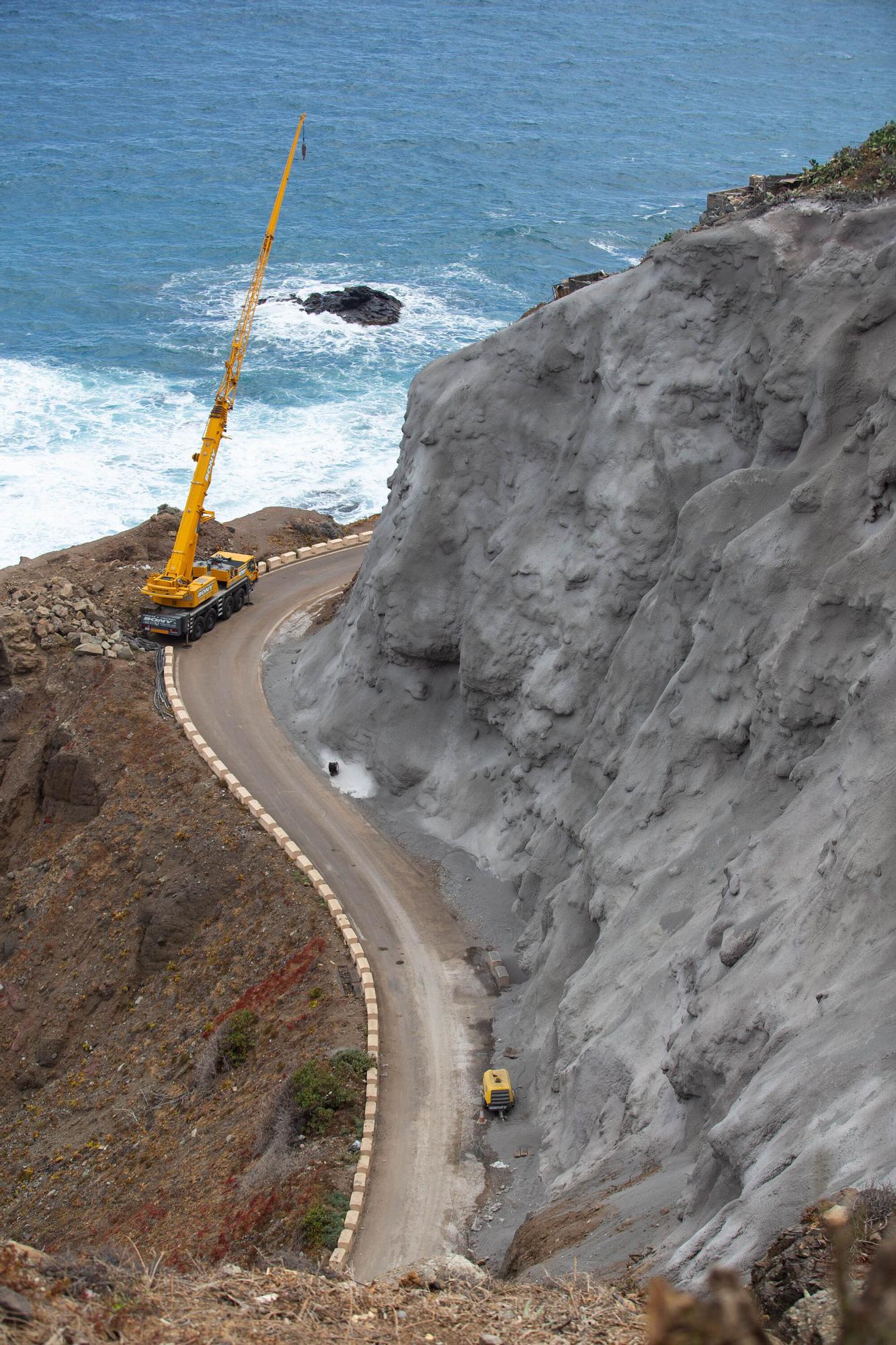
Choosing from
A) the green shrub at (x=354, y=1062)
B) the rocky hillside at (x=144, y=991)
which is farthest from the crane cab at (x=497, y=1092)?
the rocky hillside at (x=144, y=991)

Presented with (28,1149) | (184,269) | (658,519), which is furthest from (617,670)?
(184,269)

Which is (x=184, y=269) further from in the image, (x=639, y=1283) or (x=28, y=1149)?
(x=639, y=1283)

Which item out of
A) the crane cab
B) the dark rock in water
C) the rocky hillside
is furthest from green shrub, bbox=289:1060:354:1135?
the dark rock in water

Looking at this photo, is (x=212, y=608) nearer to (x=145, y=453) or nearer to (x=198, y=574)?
(x=198, y=574)

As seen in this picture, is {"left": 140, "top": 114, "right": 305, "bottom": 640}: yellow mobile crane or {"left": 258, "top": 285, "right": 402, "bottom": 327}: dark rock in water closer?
{"left": 140, "top": 114, "right": 305, "bottom": 640}: yellow mobile crane

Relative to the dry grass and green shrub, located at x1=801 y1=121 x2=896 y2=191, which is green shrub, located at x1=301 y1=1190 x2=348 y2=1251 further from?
green shrub, located at x1=801 y1=121 x2=896 y2=191

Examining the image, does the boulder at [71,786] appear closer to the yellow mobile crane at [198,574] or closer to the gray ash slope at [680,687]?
the yellow mobile crane at [198,574]
